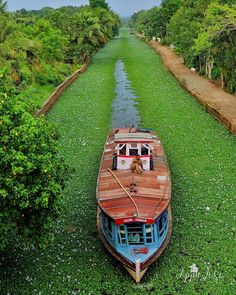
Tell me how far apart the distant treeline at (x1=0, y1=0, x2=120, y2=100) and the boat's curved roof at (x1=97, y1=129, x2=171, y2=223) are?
8.53m

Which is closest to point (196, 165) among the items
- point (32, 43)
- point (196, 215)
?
point (196, 215)

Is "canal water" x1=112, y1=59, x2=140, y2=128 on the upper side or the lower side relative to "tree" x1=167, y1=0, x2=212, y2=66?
lower

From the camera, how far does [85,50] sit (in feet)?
208

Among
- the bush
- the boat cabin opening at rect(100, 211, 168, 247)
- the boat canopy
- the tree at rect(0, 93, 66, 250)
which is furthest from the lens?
the bush

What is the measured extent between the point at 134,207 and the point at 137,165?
379cm

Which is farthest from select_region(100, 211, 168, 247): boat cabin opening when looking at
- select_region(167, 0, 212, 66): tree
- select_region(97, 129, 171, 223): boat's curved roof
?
select_region(167, 0, 212, 66): tree

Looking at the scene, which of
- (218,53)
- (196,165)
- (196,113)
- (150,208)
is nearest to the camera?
(150,208)

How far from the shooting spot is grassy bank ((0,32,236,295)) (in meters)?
14.7

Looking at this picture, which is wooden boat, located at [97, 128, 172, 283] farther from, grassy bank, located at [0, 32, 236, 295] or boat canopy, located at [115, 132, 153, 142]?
grassy bank, located at [0, 32, 236, 295]

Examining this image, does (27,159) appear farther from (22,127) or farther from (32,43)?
(32,43)

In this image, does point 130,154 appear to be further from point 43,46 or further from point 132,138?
point 43,46

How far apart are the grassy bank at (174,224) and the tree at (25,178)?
2.66 meters

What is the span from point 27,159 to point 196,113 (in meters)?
25.2

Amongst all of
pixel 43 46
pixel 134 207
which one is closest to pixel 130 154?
pixel 134 207
